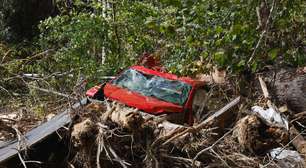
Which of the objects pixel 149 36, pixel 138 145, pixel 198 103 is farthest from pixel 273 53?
pixel 149 36

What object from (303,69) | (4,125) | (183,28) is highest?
(183,28)

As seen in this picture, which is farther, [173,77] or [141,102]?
[173,77]

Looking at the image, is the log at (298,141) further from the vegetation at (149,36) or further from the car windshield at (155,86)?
the car windshield at (155,86)

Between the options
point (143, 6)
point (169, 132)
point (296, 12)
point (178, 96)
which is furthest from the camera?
point (143, 6)

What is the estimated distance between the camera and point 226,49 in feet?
20.8

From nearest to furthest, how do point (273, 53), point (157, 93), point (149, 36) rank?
point (273, 53) < point (157, 93) < point (149, 36)

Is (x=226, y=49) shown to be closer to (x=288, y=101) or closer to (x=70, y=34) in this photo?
(x=288, y=101)

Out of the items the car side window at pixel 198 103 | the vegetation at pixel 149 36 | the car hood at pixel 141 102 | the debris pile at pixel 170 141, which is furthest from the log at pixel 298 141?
the car hood at pixel 141 102

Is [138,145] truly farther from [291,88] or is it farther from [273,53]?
[291,88]

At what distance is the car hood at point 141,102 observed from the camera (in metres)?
7.11

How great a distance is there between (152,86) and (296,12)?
2.24 metres

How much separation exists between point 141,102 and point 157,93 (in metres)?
0.32

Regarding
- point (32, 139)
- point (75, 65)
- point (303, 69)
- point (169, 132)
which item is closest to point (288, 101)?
point (303, 69)

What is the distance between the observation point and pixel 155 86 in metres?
7.53
